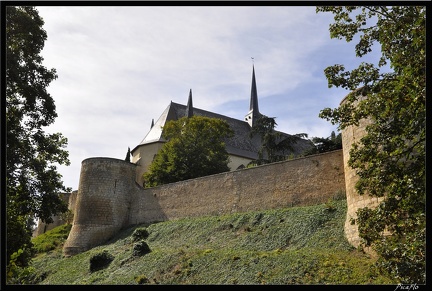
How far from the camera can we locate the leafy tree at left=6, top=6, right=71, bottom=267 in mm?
10992

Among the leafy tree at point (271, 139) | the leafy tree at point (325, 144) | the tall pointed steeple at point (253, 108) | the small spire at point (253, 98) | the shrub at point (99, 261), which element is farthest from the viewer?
the small spire at point (253, 98)

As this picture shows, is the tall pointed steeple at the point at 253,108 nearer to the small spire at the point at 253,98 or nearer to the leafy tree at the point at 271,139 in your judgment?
the small spire at the point at 253,98

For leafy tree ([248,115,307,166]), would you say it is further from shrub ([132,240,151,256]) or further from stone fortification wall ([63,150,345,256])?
shrub ([132,240,151,256])

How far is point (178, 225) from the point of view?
905 inches

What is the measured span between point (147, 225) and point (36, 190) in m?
13.8

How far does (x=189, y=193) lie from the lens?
2444 centimetres

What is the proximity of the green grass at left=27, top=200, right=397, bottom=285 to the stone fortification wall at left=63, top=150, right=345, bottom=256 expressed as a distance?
76 cm

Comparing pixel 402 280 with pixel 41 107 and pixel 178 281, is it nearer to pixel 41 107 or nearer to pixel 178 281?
pixel 178 281

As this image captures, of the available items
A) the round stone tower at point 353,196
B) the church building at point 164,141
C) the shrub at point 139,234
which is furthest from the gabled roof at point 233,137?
the round stone tower at point 353,196

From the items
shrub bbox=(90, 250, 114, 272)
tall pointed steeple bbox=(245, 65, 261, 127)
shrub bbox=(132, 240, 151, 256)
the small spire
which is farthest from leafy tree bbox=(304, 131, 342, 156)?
the small spire

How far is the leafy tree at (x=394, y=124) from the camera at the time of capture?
30.1 ft

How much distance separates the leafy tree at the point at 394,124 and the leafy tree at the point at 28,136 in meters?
7.19
